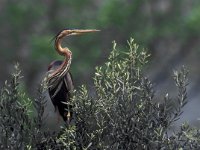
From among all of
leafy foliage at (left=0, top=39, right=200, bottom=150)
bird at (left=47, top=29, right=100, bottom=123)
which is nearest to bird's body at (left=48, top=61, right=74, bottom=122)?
bird at (left=47, top=29, right=100, bottom=123)

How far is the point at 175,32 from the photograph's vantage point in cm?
3591

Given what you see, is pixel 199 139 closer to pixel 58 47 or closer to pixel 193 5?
pixel 58 47

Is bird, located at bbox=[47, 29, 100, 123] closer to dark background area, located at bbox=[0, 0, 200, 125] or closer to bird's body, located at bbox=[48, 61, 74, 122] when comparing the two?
bird's body, located at bbox=[48, 61, 74, 122]

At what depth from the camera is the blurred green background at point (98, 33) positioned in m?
34.3

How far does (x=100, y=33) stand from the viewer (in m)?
34.7

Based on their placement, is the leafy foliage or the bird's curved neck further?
the bird's curved neck

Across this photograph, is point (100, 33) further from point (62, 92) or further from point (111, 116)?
point (111, 116)

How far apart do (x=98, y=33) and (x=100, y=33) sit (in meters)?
0.35

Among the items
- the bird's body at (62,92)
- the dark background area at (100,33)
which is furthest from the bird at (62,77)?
the dark background area at (100,33)

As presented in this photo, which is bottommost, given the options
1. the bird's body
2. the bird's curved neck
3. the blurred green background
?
the bird's body

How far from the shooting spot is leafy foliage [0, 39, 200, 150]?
9539 mm

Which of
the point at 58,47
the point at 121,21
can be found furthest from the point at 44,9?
the point at 58,47

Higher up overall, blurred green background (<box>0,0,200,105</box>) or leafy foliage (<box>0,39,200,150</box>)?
blurred green background (<box>0,0,200,105</box>)

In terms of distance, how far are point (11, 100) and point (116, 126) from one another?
3.28 ft
